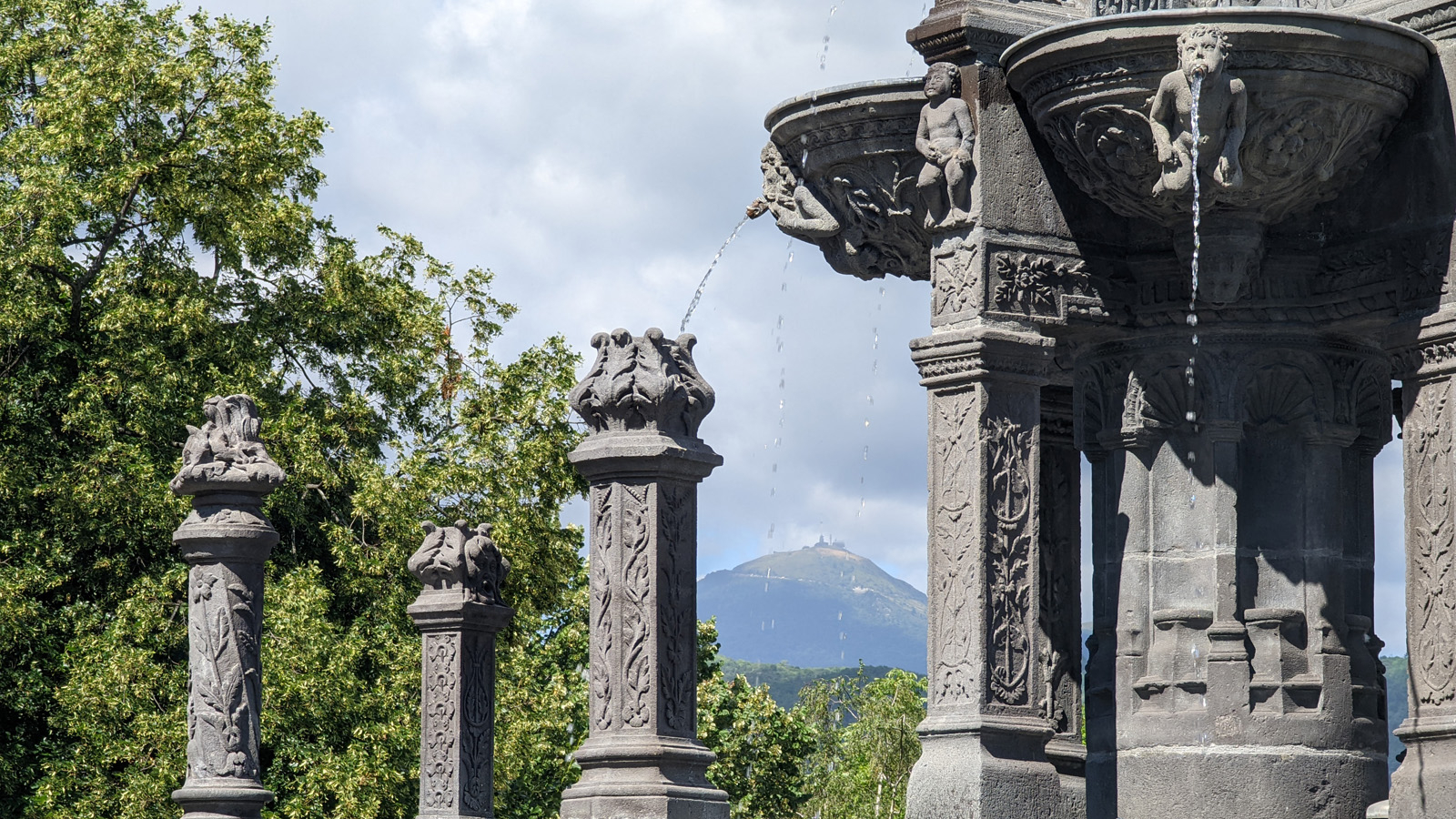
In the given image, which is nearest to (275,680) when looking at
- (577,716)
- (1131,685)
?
(577,716)

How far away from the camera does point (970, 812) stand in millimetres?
10609

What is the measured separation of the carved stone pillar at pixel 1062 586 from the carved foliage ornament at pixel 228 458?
4.54m

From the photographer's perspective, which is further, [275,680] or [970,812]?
[275,680]

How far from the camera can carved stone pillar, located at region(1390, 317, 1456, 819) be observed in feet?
33.9

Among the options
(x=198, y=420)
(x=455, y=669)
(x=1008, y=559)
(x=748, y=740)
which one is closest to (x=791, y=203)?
(x=1008, y=559)

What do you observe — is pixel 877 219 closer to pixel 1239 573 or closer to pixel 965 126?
pixel 965 126

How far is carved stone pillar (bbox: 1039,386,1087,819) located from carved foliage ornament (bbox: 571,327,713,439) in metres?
2.31

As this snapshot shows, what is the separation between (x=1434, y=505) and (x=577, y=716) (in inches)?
755

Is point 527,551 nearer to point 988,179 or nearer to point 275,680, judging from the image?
point 275,680

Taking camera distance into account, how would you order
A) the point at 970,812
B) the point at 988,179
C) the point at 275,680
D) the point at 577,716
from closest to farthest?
1. the point at 970,812
2. the point at 988,179
3. the point at 275,680
4. the point at 577,716

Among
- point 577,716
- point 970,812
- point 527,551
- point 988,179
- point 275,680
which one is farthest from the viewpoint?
point 577,716

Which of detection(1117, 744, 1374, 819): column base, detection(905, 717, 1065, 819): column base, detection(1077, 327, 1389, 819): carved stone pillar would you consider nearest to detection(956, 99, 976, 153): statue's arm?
detection(1077, 327, 1389, 819): carved stone pillar

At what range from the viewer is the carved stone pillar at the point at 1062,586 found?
13.2m

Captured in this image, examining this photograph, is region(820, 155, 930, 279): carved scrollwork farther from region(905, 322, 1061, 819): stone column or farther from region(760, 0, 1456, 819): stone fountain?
region(905, 322, 1061, 819): stone column
